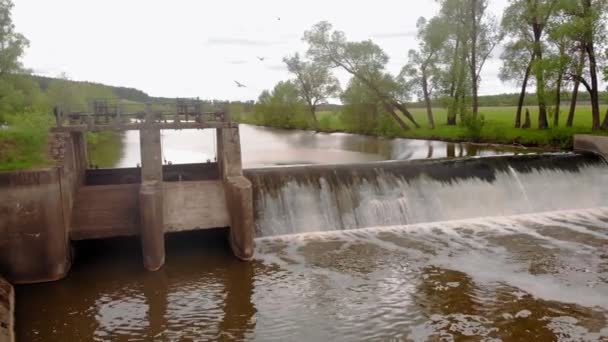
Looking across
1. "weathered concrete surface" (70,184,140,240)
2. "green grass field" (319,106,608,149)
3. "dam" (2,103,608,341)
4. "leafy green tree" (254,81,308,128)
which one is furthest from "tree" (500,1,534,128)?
"leafy green tree" (254,81,308,128)

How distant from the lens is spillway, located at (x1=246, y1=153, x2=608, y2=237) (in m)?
19.2

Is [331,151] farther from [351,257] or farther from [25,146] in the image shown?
[25,146]

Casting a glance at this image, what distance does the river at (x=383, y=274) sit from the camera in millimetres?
11477

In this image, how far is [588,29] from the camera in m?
30.1

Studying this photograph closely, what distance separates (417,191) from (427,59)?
98.8 ft

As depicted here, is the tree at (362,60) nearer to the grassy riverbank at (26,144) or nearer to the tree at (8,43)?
the tree at (8,43)

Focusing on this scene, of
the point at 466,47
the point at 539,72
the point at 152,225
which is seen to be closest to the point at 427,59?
the point at 466,47

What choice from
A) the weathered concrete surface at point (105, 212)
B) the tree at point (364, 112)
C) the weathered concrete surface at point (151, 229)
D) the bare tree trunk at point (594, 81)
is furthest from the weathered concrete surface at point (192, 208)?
the tree at point (364, 112)

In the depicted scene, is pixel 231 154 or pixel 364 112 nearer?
pixel 231 154

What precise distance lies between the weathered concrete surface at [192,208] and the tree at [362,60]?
36932 millimetres

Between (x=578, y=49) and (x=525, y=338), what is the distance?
26923 mm

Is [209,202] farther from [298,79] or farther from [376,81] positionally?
[298,79]

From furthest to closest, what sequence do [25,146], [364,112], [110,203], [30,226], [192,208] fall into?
[364,112] → [192,208] → [110,203] → [25,146] → [30,226]

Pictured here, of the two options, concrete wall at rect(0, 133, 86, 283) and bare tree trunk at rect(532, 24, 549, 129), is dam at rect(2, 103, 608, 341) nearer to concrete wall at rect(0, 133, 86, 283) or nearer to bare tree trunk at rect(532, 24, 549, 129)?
concrete wall at rect(0, 133, 86, 283)
